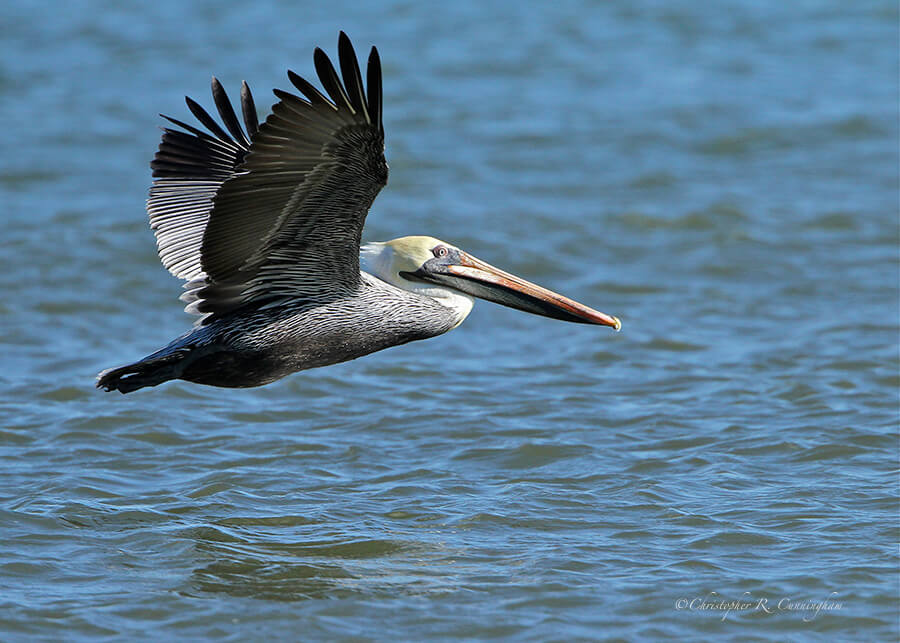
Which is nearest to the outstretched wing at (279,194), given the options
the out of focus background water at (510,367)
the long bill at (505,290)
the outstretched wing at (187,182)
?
the outstretched wing at (187,182)

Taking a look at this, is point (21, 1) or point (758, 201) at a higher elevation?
point (21, 1)

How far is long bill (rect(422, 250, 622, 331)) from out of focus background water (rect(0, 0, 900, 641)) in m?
0.82

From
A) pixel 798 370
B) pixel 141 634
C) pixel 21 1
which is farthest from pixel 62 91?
pixel 141 634

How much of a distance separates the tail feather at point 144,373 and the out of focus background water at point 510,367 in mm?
571

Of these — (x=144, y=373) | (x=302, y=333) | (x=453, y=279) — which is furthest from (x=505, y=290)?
(x=144, y=373)

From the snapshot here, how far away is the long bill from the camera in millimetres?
5938

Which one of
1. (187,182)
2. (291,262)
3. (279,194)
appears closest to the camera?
(279,194)

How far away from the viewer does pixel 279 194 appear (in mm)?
5133

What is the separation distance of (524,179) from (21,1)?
24.3ft

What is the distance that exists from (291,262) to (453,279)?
2.51 ft

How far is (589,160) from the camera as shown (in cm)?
1179

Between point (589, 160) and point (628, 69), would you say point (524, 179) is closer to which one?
point (589, 160)
